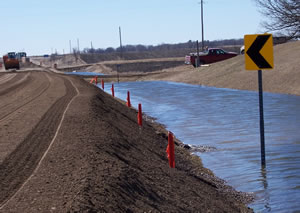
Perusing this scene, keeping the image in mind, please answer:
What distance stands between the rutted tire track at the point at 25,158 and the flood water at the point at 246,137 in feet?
15.5

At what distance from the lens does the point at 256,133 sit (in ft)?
67.0

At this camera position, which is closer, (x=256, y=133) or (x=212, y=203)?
(x=212, y=203)

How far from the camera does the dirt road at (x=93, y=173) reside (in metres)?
7.66

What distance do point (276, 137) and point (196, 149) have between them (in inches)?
128

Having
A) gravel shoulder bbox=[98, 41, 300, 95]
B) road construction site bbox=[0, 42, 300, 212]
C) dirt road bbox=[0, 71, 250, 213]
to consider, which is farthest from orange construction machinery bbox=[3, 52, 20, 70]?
dirt road bbox=[0, 71, 250, 213]

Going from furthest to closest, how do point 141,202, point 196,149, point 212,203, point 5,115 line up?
point 5,115 → point 196,149 → point 212,203 → point 141,202

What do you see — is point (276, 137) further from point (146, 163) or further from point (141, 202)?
point (141, 202)

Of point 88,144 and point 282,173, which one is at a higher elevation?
point 88,144

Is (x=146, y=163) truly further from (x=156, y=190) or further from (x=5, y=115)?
(x=5, y=115)

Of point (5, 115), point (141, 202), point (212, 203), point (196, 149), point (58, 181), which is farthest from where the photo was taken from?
point (5, 115)

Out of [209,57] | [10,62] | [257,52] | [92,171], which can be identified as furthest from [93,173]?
[10,62]

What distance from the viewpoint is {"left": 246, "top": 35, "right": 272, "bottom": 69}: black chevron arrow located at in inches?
464

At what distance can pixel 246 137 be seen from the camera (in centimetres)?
1966

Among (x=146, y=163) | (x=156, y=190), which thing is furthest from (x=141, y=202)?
(x=146, y=163)
